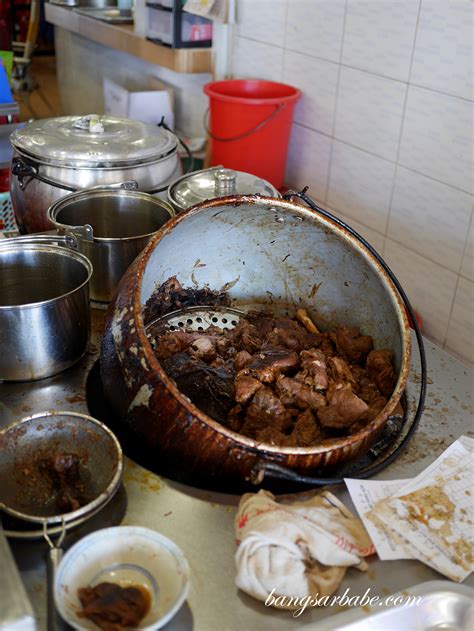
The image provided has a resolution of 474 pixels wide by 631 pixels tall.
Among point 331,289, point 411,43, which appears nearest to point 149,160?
point 331,289

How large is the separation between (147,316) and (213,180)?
0.48 m

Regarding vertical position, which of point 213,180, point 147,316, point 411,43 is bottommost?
point 147,316

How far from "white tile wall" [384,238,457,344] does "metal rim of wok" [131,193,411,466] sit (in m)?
0.97

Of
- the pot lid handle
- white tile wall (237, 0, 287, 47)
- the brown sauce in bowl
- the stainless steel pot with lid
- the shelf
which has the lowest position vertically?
the brown sauce in bowl

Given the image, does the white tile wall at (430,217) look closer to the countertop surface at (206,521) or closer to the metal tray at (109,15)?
the countertop surface at (206,521)

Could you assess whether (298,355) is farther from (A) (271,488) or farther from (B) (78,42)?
(B) (78,42)

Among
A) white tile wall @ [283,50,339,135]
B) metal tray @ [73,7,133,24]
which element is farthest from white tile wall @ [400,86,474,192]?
metal tray @ [73,7,133,24]

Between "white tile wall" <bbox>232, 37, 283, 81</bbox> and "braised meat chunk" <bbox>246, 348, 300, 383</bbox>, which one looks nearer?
"braised meat chunk" <bbox>246, 348, 300, 383</bbox>

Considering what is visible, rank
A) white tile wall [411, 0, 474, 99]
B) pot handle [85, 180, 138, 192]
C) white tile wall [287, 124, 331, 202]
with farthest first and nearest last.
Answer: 1. white tile wall [287, 124, 331, 202]
2. white tile wall [411, 0, 474, 99]
3. pot handle [85, 180, 138, 192]

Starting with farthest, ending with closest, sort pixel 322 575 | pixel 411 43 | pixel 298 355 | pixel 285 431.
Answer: pixel 411 43 < pixel 298 355 < pixel 285 431 < pixel 322 575

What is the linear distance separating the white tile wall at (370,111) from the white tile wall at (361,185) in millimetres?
45

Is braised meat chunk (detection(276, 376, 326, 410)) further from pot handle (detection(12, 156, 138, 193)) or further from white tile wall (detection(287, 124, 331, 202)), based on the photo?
white tile wall (detection(287, 124, 331, 202))

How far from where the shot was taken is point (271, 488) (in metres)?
1.19

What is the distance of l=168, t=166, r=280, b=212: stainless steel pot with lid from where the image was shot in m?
1.66
